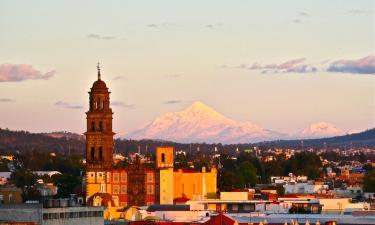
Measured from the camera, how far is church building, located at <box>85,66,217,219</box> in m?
166

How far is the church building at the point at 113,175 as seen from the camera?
165625 mm

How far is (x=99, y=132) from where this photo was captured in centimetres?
16588

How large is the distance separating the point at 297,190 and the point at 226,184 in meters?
7.86

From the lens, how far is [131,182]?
167 m

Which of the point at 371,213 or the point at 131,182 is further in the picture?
the point at 131,182

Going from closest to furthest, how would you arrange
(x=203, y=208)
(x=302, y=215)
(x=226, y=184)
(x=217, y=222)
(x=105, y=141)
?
(x=217, y=222) → (x=302, y=215) → (x=203, y=208) → (x=105, y=141) → (x=226, y=184)

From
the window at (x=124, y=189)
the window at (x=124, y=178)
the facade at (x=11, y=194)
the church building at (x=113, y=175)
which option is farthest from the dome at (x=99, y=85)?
the facade at (x=11, y=194)

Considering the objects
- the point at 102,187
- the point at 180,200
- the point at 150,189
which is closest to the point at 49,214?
the point at 180,200

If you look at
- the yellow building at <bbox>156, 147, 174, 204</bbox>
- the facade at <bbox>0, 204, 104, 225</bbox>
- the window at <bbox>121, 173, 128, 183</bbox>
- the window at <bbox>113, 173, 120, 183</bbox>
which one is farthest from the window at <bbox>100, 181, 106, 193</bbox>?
the facade at <bbox>0, 204, 104, 225</bbox>

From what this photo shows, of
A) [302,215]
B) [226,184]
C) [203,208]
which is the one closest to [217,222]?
[302,215]

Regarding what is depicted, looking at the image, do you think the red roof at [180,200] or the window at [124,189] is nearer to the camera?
the red roof at [180,200]

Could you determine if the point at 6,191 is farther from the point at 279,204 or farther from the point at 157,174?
the point at 279,204

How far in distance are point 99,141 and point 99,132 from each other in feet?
2.87

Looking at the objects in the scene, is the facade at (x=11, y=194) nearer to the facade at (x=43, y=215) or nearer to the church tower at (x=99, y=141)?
the church tower at (x=99, y=141)
